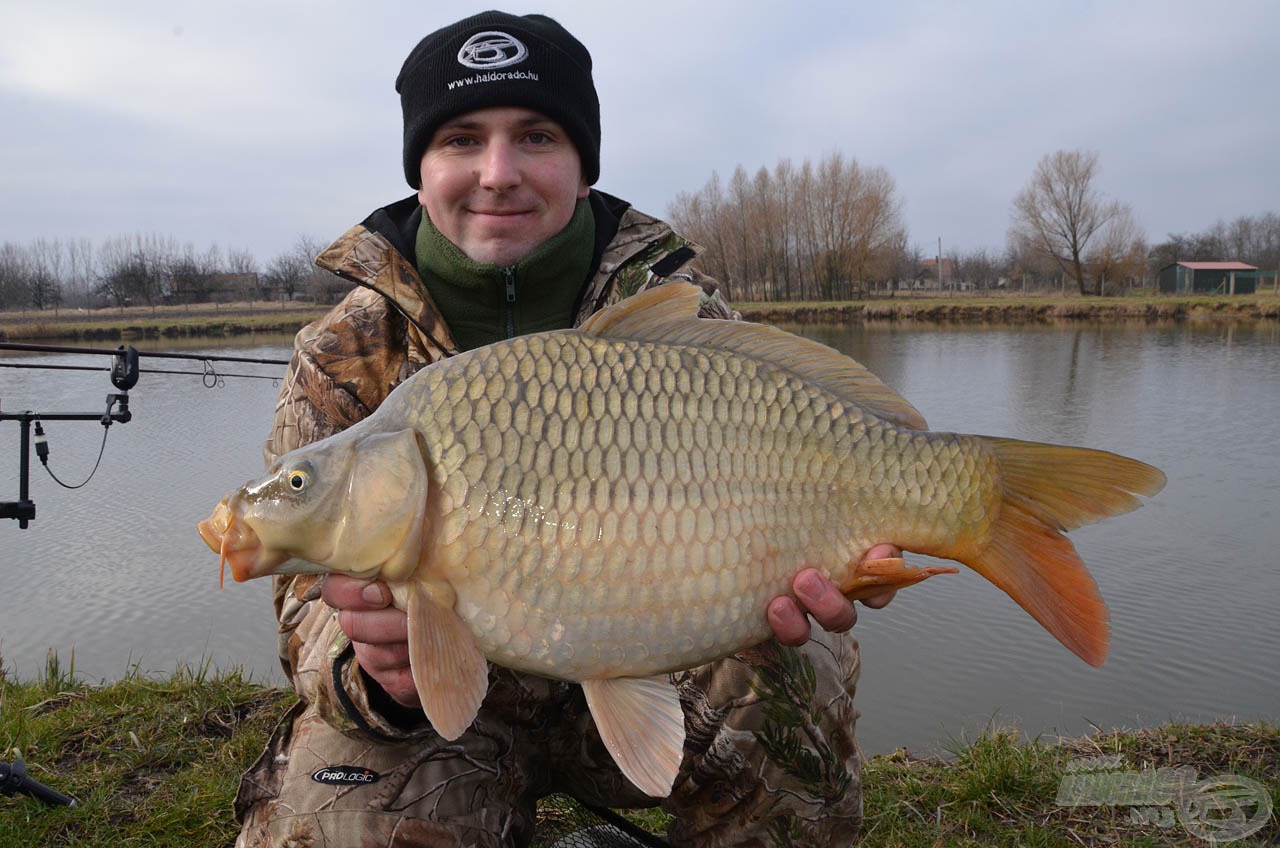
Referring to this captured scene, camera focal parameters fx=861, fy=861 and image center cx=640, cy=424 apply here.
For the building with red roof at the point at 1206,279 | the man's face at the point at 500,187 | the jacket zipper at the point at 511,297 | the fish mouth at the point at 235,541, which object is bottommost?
the fish mouth at the point at 235,541

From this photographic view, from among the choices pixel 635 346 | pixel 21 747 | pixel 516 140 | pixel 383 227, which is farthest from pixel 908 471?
pixel 21 747

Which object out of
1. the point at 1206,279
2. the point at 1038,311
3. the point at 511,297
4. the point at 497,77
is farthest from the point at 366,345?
the point at 1206,279

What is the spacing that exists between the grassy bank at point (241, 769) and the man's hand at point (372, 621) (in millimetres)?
762

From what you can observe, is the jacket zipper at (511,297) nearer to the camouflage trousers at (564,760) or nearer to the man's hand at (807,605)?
the camouflage trousers at (564,760)

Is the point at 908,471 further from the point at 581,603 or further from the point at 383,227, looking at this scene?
the point at 383,227

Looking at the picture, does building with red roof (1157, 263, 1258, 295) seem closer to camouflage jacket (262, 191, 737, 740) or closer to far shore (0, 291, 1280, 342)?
far shore (0, 291, 1280, 342)

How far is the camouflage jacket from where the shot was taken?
1.27 meters

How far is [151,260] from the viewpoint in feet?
140

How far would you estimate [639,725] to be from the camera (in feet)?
3.29

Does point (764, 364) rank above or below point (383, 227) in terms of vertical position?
below

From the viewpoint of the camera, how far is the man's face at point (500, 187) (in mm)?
1519

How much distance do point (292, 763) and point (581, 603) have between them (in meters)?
0.68

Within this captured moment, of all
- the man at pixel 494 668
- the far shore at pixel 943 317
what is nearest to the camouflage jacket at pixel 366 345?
the man at pixel 494 668
